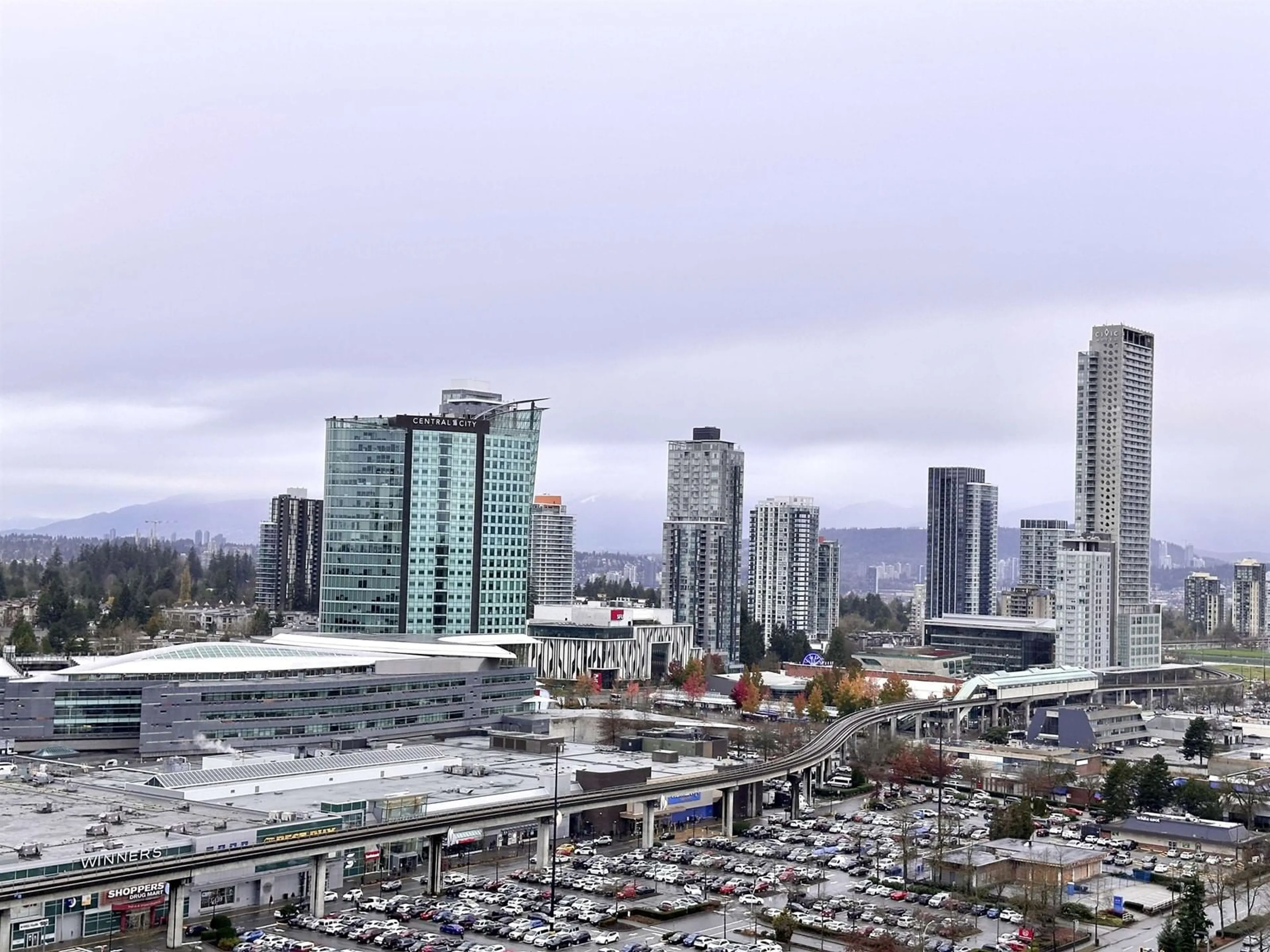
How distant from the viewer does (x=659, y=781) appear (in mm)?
56281

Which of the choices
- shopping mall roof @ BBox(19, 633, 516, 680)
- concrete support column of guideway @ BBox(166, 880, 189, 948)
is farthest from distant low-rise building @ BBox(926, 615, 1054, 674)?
concrete support column of guideway @ BBox(166, 880, 189, 948)

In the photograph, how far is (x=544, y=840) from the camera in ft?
164

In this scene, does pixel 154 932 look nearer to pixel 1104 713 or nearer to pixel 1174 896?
pixel 1174 896

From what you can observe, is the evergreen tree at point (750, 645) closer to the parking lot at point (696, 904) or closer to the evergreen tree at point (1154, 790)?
the evergreen tree at point (1154, 790)

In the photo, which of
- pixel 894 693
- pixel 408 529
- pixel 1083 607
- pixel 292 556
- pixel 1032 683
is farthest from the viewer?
pixel 292 556

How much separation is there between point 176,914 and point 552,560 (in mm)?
127394

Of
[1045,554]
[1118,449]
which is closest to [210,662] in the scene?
[1118,449]

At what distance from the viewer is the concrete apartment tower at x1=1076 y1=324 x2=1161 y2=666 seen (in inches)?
4919

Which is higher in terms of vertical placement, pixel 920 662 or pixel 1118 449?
pixel 1118 449

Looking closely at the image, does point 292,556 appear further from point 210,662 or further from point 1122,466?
point 210,662

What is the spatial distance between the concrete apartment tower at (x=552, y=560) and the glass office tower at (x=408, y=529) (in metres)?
76.6

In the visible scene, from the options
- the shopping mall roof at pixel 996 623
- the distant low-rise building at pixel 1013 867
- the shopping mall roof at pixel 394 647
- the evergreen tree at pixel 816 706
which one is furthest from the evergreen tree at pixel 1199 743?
the shopping mall roof at pixel 996 623

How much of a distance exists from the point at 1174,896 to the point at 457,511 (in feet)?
160

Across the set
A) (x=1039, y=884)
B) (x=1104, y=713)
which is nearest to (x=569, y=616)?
(x=1104, y=713)
